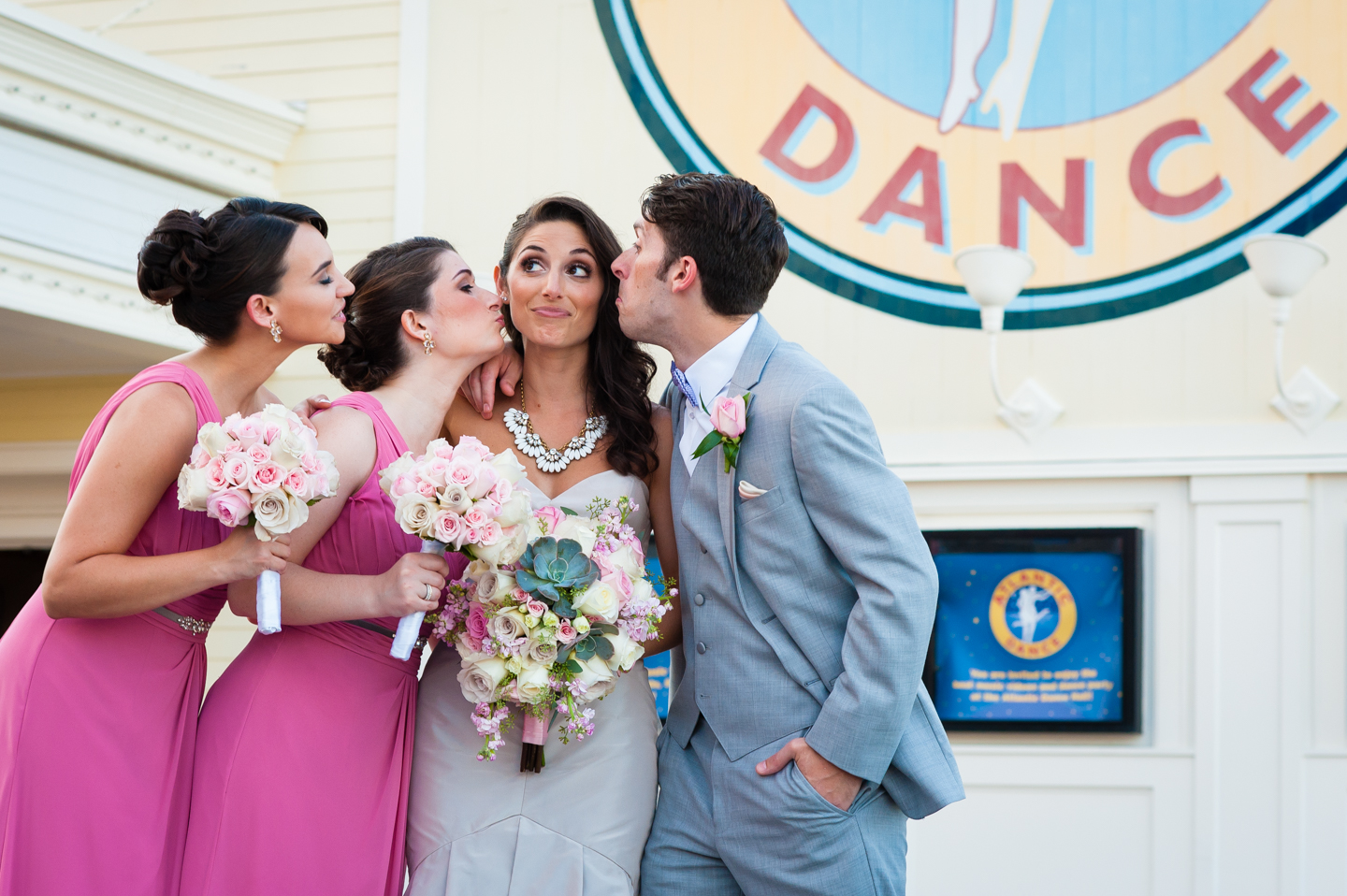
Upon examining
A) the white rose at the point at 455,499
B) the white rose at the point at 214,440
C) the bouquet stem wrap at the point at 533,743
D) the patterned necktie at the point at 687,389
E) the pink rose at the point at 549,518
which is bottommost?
the bouquet stem wrap at the point at 533,743

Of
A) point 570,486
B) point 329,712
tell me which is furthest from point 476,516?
point 570,486

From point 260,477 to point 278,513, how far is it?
69mm

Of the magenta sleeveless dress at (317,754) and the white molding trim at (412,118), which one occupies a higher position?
the white molding trim at (412,118)

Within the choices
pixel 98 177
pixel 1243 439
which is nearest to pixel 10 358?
pixel 98 177

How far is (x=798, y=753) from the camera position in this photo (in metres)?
2.21

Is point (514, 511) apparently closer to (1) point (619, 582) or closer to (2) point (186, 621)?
(1) point (619, 582)

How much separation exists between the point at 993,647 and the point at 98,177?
4.05 m

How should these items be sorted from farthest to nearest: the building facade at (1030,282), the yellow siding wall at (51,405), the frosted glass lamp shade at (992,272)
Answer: the yellow siding wall at (51,405) < the building facade at (1030,282) < the frosted glass lamp shade at (992,272)

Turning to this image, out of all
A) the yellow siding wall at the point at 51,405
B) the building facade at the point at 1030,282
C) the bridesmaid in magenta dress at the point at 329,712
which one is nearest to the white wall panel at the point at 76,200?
the building facade at the point at 1030,282

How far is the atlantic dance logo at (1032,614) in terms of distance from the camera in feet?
15.7

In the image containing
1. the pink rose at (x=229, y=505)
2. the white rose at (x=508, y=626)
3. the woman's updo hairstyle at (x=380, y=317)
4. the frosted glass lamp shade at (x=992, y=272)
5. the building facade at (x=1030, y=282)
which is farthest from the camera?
the building facade at (x=1030, y=282)

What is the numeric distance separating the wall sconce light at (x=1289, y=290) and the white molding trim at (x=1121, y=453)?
7 centimetres

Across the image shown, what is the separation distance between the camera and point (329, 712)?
2305 millimetres

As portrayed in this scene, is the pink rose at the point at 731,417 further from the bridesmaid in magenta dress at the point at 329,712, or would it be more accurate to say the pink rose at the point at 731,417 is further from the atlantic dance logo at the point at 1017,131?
the atlantic dance logo at the point at 1017,131
